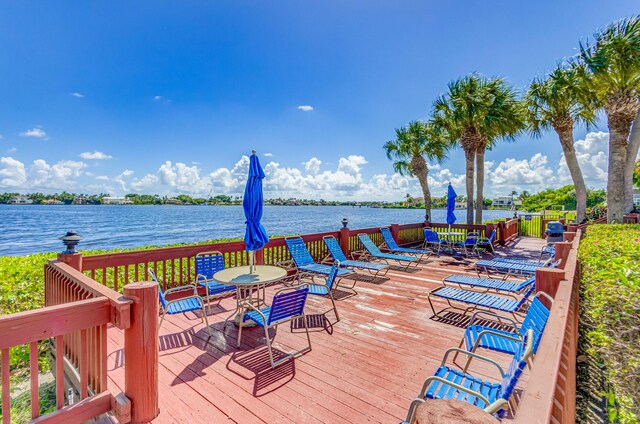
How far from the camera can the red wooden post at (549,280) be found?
2.65m

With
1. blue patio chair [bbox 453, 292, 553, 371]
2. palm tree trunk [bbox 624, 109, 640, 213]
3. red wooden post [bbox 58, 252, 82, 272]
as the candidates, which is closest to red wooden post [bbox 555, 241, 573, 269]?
blue patio chair [bbox 453, 292, 553, 371]

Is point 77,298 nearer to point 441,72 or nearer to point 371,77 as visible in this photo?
point 371,77

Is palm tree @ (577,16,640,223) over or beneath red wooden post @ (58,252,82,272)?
over

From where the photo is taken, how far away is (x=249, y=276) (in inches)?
159

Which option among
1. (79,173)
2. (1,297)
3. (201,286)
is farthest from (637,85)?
(79,173)

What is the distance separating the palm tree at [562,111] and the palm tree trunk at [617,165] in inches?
84.6

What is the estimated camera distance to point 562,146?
1277cm

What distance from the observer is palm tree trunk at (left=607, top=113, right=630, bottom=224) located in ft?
31.1

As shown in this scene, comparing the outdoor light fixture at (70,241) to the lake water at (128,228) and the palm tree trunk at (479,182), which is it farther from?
the lake water at (128,228)

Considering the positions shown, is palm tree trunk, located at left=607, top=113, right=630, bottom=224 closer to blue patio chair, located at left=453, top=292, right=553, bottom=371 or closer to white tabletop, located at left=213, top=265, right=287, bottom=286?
blue patio chair, located at left=453, top=292, right=553, bottom=371

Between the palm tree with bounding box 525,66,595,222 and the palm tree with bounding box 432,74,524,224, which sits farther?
the palm tree with bounding box 432,74,524,224

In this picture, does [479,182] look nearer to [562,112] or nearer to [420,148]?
[420,148]

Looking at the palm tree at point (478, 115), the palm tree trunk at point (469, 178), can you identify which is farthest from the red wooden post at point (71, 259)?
the palm tree trunk at point (469, 178)

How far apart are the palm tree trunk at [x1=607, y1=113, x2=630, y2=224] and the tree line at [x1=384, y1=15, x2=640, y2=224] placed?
23mm
